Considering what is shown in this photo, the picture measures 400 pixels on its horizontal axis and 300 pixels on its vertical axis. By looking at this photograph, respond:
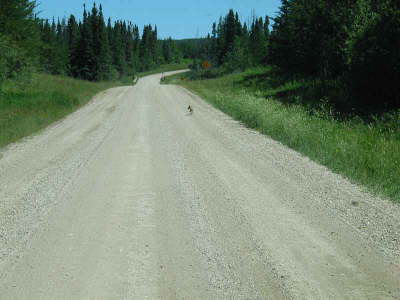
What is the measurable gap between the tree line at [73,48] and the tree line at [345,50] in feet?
50.7

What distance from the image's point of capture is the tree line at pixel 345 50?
16172 millimetres

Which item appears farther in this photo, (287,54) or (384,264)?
(287,54)

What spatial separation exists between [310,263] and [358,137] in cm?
888

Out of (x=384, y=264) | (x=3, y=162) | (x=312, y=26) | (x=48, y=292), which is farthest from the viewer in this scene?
(x=312, y=26)

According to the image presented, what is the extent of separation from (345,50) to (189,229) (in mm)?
16041

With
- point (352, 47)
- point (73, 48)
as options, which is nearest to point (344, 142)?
point (352, 47)

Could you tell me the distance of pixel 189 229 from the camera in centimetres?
580

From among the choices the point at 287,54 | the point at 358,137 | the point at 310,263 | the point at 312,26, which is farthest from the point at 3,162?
the point at 287,54

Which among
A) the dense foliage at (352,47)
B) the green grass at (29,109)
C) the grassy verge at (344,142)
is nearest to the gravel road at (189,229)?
the grassy verge at (344,142)

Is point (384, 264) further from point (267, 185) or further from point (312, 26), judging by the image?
point (312, 26)

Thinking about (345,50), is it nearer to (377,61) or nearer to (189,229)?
(377,61)

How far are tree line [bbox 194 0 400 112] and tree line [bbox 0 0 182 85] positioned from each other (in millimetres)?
15445

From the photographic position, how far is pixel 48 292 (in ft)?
13.4

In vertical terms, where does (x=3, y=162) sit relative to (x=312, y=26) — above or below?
below
